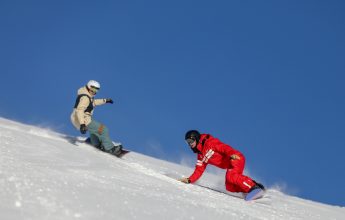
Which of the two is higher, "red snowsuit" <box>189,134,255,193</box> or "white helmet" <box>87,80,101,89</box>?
"white helmet" <box>87,80,101,89</box>

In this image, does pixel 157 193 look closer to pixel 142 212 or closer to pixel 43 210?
pixel 142 212

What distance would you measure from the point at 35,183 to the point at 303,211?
16.6 feet

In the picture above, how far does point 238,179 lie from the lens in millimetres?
9359

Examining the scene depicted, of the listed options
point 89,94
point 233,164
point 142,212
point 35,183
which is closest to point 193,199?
point 142,212

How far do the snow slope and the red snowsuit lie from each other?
106 centimetres

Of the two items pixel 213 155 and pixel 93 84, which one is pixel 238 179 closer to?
pixel 213 155

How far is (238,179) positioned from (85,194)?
452 centimetres

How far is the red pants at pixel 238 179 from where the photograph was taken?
30.5 feet

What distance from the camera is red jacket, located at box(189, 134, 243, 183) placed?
10062 mm

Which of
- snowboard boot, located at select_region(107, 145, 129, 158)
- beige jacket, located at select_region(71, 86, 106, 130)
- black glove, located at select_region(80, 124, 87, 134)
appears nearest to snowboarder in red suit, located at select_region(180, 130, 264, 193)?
snowboard boot, located at select_region(107, 145, 129, 158)

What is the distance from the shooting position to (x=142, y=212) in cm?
530

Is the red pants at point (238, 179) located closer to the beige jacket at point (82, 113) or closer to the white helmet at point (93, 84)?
the beige jacket at point (82, 113)

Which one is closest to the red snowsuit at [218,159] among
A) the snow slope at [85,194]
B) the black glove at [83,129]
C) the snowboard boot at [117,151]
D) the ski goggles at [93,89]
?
the snow slope at [85,194]

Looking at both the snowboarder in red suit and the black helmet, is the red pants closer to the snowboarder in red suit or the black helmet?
the snowboarder in red suit
